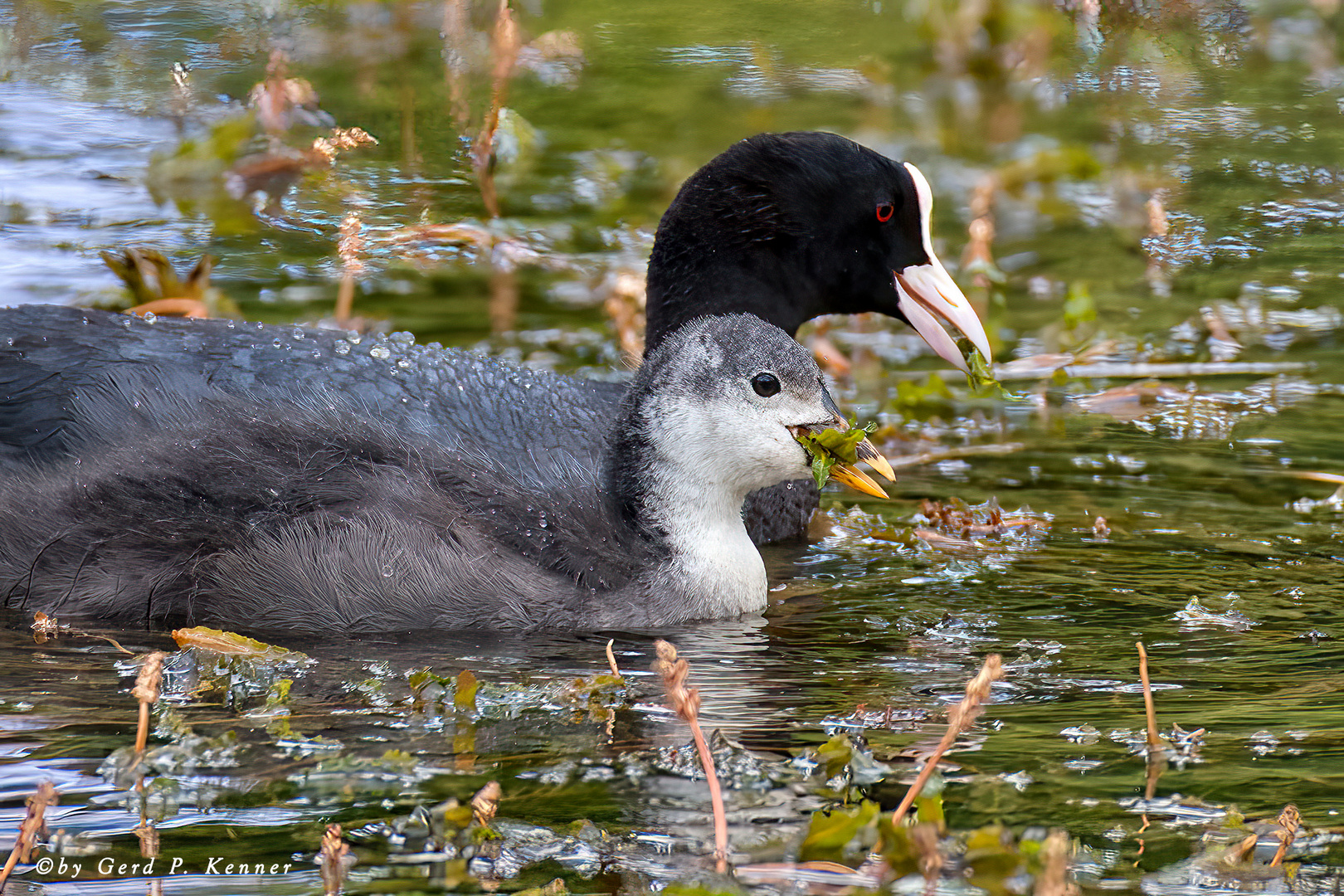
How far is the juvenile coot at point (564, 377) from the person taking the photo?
15.2ft

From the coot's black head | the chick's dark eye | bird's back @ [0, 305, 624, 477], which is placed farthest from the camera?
the coot's black head

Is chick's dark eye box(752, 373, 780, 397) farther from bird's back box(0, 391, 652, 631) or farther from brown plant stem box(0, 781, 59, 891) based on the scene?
brown plant stem box(0, 781, 59, 891)

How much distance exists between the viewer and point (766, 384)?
452 cm

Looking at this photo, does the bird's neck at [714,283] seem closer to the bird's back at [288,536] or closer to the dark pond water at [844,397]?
the dark pond water at [844,397]

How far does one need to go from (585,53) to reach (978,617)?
5313 millimetres

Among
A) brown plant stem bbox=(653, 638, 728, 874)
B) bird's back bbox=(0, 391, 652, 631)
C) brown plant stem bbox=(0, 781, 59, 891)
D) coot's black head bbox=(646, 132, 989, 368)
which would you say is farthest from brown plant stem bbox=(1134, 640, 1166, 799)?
coot's black head bbox=(646, 132, 989, 368)

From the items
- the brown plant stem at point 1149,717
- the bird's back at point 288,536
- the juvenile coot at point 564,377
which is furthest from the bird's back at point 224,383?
the brown plant stem at point 1149,717

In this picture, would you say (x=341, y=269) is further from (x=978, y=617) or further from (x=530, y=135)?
(x=978, y=617)

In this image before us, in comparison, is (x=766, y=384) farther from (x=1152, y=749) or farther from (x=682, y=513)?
(x=1152, y=749)

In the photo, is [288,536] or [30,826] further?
[288,536]

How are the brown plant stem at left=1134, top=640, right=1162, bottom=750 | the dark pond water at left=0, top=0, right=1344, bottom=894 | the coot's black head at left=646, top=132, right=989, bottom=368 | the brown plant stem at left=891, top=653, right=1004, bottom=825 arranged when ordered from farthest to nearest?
the coot's black head at left=646, top=132, right=989, bottom=368 → the brown plant stem at left=1134, top=640, right=1162, bottom=750 → the dark pond water at left=0, top=0, right=1344, bottom=894 → the brown plant stem at left=891, top=653, right=1004, bottom=825

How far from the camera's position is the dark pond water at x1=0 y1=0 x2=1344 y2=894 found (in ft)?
10.5

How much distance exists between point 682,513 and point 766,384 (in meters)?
0.42

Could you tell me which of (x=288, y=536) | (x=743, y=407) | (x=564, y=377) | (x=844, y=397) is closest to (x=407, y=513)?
(x=288, y=536)
